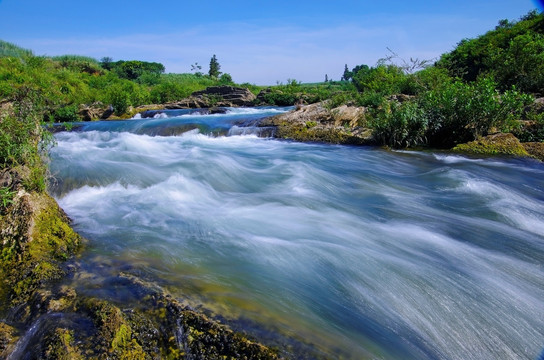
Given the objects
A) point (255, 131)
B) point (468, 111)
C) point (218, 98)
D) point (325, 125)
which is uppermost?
point (218, 98)

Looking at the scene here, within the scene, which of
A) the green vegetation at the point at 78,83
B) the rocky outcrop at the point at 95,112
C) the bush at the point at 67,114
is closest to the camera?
the bush at the point at 67,114

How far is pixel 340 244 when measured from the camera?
4332 millimetres

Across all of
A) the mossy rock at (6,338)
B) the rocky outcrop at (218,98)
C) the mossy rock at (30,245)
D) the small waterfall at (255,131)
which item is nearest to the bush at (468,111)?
the small waterfall at (255,131)

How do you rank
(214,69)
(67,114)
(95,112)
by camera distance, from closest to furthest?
(67,114) < (95,112) < (214,69)

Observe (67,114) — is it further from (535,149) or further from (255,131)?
(535,149)

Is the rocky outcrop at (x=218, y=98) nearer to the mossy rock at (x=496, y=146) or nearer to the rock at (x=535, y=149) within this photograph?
the mossy rock at (x=496, y=146)

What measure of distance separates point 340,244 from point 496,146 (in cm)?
802

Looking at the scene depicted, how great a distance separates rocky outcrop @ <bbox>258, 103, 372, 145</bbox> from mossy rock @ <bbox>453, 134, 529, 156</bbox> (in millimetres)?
3127

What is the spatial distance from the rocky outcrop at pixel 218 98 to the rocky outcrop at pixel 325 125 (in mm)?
19367

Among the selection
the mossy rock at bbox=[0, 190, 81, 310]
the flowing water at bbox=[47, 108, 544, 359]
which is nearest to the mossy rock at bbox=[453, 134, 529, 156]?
the flowing water at bbox=[47, 108, 544, 359]

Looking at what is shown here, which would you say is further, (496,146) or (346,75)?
(346,75)

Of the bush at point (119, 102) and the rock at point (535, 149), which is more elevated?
the bush at point (119, 102)

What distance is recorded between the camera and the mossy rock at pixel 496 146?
30.7 feet

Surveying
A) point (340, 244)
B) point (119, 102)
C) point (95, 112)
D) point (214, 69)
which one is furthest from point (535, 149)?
point (214, 69)
